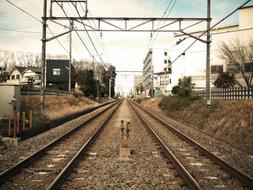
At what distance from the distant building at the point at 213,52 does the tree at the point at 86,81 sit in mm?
18943

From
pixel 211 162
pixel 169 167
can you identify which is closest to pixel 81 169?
pixel 169 167

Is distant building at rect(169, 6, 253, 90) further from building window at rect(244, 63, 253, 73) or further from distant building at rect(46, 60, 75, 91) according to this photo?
distant building at rect(46, 60, 75, 91)

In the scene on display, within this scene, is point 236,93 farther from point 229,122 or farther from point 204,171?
point 204,171

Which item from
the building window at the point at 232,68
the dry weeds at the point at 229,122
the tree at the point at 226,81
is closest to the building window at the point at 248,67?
the tree at the point at 226,81

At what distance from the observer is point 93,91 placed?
75000mm

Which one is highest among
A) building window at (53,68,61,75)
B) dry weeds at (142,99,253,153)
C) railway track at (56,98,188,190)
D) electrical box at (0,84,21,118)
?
building window at (53,68,61,75)

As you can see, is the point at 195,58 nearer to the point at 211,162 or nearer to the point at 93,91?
the point at 93,91

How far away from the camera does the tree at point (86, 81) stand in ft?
223

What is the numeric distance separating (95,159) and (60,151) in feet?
6.74

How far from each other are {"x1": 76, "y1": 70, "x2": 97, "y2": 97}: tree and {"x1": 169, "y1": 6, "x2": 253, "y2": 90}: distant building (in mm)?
18943

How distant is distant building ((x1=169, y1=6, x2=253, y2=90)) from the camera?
54.9 meters

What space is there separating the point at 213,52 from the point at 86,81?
1004 inches

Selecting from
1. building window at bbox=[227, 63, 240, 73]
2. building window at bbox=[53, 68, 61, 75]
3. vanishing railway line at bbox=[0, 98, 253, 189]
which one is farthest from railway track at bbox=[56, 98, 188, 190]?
building window at bbox=[53, 68, 61, 75]

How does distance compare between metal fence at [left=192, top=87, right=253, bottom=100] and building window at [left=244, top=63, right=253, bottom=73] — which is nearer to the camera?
metal fence at [left=192, top=87, right=253, bottom=100]
